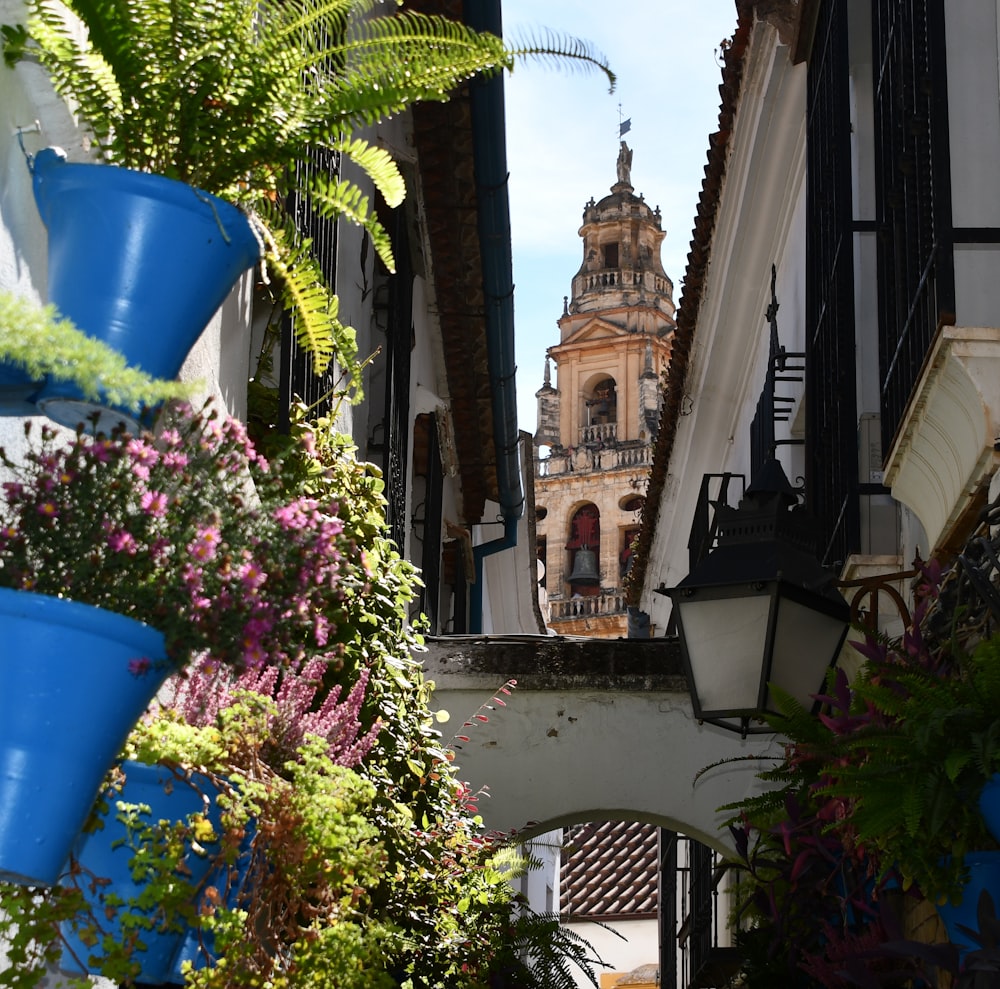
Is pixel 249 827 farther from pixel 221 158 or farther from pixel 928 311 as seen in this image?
pixel 928 311

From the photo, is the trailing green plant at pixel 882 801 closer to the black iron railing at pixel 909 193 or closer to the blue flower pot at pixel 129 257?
the black iron railing at pixel 909 193

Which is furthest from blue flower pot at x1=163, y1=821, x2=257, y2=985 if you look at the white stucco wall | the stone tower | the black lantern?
the stone tower

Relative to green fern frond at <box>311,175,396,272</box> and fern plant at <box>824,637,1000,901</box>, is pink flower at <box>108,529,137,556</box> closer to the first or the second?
green fern frond at <box>311,175,396,272</box>

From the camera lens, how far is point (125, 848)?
9.85 ft

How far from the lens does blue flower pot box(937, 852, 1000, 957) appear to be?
3441 mm

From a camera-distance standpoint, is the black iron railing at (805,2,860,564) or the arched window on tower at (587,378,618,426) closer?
the black iron railing at (805,2,860,564)

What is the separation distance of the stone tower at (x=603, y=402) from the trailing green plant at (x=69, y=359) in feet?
194

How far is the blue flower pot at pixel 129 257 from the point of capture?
255 centimetres

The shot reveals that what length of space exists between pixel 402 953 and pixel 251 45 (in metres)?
3.18

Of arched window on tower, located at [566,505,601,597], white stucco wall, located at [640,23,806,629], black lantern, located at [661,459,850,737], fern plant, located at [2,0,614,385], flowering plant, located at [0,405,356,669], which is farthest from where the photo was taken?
arched window on tower, located at [566,505,601,597]

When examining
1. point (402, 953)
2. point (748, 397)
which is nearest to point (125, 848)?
point (402, 953)

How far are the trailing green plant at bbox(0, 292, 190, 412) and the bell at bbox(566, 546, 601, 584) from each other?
6161cm

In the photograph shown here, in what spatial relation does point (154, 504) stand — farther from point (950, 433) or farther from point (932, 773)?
point (950, 433)

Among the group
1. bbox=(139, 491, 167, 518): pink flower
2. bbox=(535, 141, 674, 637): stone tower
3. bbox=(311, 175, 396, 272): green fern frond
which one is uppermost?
bbox=(535, 141, 674, 637): stone tower
